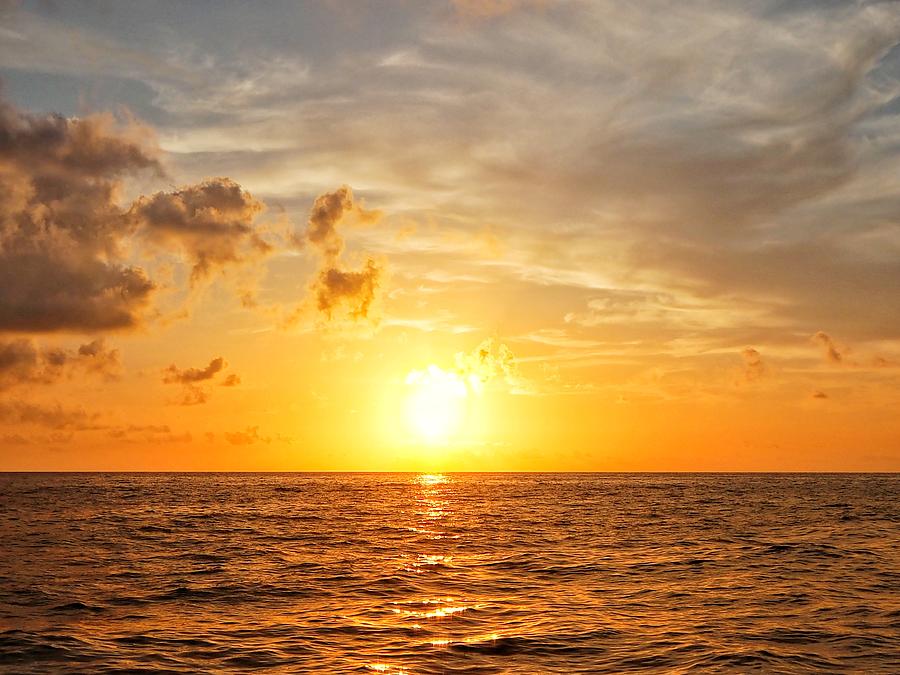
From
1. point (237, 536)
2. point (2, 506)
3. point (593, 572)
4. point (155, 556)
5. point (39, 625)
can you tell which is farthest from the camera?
point (2, 506)

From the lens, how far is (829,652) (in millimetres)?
22172

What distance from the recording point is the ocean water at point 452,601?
2153 cm

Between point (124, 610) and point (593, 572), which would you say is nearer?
point (124, 610)

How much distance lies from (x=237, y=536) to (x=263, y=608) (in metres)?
30.6

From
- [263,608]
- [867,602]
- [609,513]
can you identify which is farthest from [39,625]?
[609,513]

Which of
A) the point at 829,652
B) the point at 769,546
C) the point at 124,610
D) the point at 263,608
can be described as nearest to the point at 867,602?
the point at 829,652

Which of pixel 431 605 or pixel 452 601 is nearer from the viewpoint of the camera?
pixel 431 605

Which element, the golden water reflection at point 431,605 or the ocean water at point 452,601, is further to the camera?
the golden water reflection at point 431,605

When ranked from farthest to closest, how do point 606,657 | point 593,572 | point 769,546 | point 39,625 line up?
point 769,546
point 593,572
point 39,625
point 606,657

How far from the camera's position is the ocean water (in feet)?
70.6

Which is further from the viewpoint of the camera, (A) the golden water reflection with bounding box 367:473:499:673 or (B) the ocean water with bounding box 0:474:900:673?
(A) the golden water reflection with bounding box 367:473:499:673

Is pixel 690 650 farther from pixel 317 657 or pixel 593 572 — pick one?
pixel 593 572

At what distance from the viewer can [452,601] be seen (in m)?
30.3

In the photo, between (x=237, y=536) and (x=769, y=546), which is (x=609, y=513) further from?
(x=237, y=536)
